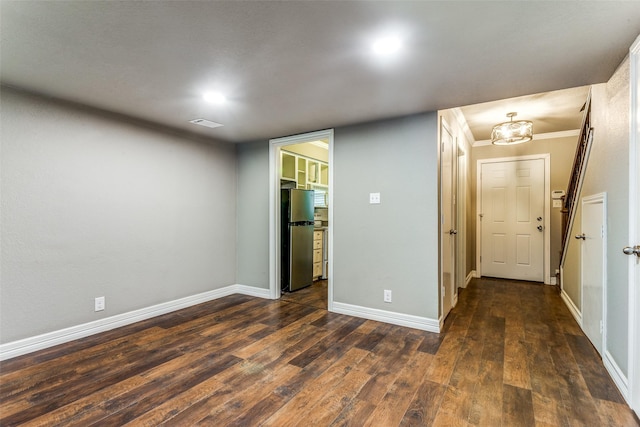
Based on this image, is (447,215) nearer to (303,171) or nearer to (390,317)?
(390,317)

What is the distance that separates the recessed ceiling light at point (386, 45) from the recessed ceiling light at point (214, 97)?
1.33m

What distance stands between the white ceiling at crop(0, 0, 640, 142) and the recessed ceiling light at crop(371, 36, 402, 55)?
5cm

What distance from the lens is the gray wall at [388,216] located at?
9.50ft

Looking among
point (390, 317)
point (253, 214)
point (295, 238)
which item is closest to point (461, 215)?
point (390, 317)

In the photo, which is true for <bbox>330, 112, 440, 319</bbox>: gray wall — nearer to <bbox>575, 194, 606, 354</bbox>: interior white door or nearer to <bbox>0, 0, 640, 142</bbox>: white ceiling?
<bbox>0, 0, 640, 142</bbox>: white ceiling

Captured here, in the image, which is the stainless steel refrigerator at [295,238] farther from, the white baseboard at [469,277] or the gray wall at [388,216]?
the white baseboard at [469,277]

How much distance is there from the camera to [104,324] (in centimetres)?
285

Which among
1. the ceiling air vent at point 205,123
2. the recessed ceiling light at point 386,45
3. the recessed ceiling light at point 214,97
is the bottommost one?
the recessed ceiling light at point 386,45

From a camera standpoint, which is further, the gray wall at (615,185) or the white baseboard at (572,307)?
the white baseboard at (572,307)

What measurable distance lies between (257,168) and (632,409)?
3937 millimetres

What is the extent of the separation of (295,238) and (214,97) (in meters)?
2.30

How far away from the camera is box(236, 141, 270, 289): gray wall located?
407cm

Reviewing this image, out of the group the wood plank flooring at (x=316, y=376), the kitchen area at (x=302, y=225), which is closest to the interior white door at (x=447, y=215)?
the wood plank flooring at (x=316, y=376)

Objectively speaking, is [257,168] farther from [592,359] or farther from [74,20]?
[592,359]
